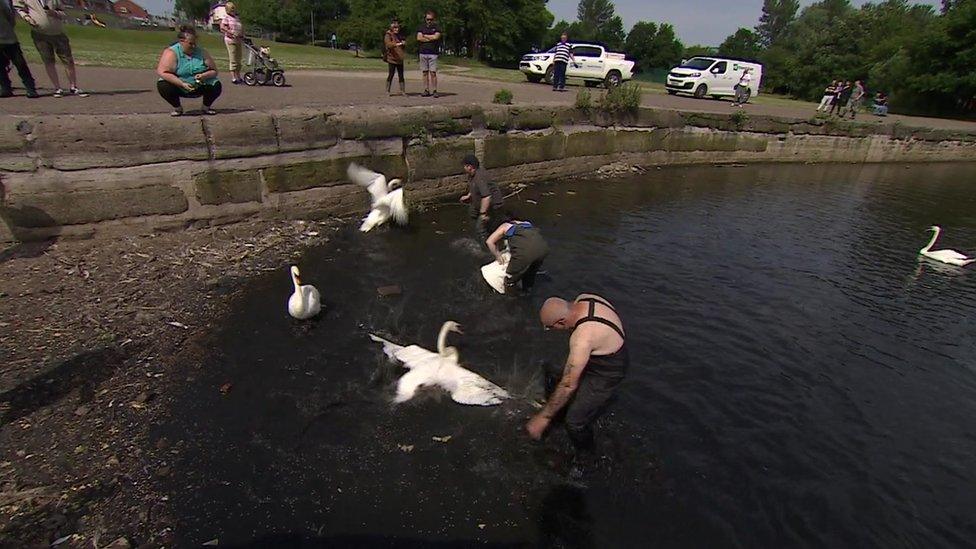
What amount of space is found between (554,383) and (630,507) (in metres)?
1.27

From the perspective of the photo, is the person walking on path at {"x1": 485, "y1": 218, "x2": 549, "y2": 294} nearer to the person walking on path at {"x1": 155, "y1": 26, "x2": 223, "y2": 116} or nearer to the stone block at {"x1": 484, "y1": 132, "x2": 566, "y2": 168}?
the person walking on path at {"x1": 155, "y1": 26, "x2": 223, "y2": 116}

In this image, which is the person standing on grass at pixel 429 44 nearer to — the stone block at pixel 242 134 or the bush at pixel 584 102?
the bush at pixel 584 102

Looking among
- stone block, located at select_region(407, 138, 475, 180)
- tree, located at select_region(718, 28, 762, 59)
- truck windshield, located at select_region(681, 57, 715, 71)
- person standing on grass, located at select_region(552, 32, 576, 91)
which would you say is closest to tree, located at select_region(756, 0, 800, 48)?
tree, located at select_region(718, 28, 762, 59)

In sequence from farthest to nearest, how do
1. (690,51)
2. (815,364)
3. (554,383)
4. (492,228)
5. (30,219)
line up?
1. (690,51)
2. (492,228)
3. (30,219)
4. (815,364)
5. (554,383)

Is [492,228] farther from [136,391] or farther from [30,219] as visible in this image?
[30,219]

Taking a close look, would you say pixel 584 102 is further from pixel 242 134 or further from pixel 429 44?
pixel 242 134

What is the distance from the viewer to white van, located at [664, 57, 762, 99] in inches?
1013

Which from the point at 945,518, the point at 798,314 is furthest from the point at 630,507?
the point at 798,314

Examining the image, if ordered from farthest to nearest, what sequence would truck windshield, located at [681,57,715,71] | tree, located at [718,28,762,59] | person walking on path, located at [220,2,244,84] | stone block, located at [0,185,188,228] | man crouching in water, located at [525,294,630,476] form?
tree, located at [718,28,762,59], truck windshield, located at [681,57,715,71], person walking on path, located at [220,2,244,84], stone block, located at [0,185,188,228], man crouching in water, located at [525,294,630,476]

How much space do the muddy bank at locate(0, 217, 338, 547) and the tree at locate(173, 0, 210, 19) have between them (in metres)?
107

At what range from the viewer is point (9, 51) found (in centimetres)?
912

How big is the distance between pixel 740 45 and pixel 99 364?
4136 inches

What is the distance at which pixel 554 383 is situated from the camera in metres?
5.01

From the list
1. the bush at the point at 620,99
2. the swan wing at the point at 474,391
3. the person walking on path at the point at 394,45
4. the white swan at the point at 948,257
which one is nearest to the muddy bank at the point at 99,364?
the swan wing at the point at 474,391
